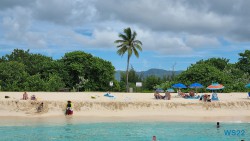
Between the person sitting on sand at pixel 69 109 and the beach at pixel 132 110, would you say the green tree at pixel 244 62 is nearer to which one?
the beach at pixel 132 110

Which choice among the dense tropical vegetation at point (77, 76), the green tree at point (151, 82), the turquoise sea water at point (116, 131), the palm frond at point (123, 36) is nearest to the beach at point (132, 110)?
the turquoise sea water at point (116, 131)

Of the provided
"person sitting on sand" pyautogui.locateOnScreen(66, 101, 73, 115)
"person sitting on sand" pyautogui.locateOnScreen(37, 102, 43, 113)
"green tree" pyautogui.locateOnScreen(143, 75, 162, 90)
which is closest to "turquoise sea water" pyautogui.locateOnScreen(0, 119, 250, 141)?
"person sitting on sand" pyautogui.locateOnScreen(37, 102, 43, 113)

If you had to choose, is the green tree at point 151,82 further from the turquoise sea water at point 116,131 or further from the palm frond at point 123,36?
the turquoise sea water at point 116,131

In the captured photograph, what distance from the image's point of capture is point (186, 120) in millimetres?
34250

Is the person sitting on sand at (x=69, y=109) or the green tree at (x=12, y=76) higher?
the green tree at (x=12, y=76)

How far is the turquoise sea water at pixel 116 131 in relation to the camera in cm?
2600

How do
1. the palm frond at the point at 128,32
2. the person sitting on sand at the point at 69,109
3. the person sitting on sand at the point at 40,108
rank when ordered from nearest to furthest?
the person sitting on sand at the point at 69,109
the person sitting on sand at the point at 40,108
the palm frond at the point at 128,32

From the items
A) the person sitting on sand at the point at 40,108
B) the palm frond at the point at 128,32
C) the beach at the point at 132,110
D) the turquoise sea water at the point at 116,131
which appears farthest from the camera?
the palm frond at the point at 128,32

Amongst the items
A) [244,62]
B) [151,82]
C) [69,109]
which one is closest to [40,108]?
[69,109]

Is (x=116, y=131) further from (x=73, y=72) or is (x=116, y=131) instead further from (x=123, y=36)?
(x=123, y=36)

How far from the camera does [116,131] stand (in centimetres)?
2888

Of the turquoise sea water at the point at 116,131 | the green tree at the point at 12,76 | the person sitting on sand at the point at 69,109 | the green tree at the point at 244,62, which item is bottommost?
the turquoise sea water at the point at 116,131

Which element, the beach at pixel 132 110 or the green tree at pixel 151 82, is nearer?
the beach at pixel 132 110

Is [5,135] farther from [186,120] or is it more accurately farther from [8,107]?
[186,120]
